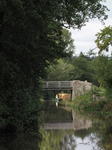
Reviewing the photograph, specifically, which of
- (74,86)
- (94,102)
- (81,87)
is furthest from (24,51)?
(74,86)

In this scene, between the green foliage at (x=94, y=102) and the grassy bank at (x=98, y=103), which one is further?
the green foliage at (x=94, y=102)

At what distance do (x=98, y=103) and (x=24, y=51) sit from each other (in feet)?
66.5

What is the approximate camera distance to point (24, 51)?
16797mm

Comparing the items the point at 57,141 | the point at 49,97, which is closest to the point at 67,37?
the point at 49,97

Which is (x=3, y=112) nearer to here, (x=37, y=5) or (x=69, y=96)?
(x=37, y=5)

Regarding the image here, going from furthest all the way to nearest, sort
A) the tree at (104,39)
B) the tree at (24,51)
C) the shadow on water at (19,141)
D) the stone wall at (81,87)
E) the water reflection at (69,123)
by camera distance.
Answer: the stone wall at (81,87) < the tree at (104,39) < the water reflection at (69,123) < the tree at (24,51) < the shadow on water at (19,141)

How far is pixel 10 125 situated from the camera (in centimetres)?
1791

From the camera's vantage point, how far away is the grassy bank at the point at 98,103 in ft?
105

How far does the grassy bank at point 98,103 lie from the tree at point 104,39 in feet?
13.8

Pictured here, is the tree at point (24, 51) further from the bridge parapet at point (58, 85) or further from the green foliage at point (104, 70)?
the bridge parapet at point (58, 85)

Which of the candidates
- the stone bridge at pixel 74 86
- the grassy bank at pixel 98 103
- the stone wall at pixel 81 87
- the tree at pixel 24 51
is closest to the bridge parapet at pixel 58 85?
the stone bridge at pixel 74 86

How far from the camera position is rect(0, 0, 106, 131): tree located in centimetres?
1523

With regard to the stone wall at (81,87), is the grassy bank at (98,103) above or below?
below

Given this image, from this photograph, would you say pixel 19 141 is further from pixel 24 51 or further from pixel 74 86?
pixel 74 86
